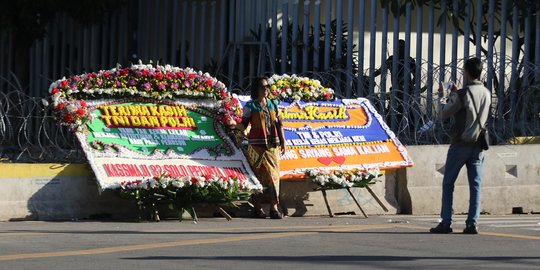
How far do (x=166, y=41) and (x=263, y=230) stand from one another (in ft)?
36.3

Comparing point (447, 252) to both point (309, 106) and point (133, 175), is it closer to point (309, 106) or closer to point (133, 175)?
point (133, 175)

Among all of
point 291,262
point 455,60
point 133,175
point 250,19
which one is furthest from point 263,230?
point 250,19

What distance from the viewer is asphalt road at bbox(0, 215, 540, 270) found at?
10523mm

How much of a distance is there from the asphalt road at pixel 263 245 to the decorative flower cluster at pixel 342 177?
96 centimetres

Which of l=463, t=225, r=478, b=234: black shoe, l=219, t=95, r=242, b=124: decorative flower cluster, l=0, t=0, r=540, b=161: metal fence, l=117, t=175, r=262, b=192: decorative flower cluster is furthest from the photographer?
l=0, t=0, r=540, b=161: metal fence

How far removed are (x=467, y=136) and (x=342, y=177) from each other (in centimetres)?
321

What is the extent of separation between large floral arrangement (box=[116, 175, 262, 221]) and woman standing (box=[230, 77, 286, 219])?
0.51m

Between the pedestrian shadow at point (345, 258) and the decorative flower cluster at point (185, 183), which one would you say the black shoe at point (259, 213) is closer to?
the decorative flower cluster at point (185, 183)

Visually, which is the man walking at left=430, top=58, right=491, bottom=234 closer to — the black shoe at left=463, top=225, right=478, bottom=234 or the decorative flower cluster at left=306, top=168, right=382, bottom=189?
the black shoe at left=463, top=225, right=478, bottom=234

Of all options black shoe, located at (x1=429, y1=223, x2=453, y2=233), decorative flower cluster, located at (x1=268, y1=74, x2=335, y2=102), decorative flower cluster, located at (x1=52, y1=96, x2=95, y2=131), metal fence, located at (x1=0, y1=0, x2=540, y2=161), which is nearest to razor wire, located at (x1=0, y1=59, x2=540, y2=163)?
metal fence, located at (x1=0, y1=0, x2=540, y2=161)

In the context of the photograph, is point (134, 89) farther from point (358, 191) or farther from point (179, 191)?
point (358, 191)

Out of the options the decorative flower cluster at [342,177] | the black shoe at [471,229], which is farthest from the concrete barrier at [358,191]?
the black shoe at [471,229]

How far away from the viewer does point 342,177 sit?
53.9 ft

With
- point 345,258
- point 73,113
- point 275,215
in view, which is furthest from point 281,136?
point 345,258
